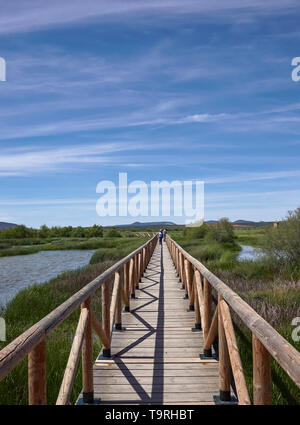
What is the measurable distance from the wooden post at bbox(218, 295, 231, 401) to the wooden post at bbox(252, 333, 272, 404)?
0.94m

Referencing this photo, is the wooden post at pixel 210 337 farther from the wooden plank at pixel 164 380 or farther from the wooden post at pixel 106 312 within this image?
the wooden post at pixel 106 312

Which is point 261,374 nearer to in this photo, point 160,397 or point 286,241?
point 160,397

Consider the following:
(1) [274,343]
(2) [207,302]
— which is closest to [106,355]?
(2) [207,302]

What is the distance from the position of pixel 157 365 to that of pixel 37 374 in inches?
96.9

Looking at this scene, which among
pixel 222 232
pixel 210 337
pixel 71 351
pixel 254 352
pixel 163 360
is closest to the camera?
pixel 254 352

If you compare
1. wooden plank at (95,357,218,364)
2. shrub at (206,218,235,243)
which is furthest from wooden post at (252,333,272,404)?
shrub at (206,218,235,243)

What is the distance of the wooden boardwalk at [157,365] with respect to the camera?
3540 mm

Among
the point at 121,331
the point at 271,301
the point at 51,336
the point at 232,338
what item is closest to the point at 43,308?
the point at 51,336

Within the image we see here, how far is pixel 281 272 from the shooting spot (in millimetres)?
→ 11992

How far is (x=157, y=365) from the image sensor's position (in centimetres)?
430

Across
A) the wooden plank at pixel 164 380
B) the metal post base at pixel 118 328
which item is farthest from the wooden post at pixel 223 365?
the metal post base at pixel 118 328

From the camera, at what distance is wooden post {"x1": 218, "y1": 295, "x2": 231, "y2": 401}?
323 cm

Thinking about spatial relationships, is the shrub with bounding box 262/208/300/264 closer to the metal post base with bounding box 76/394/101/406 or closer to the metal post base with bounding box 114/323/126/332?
the metal post base with bounding box 114/323/126/332
